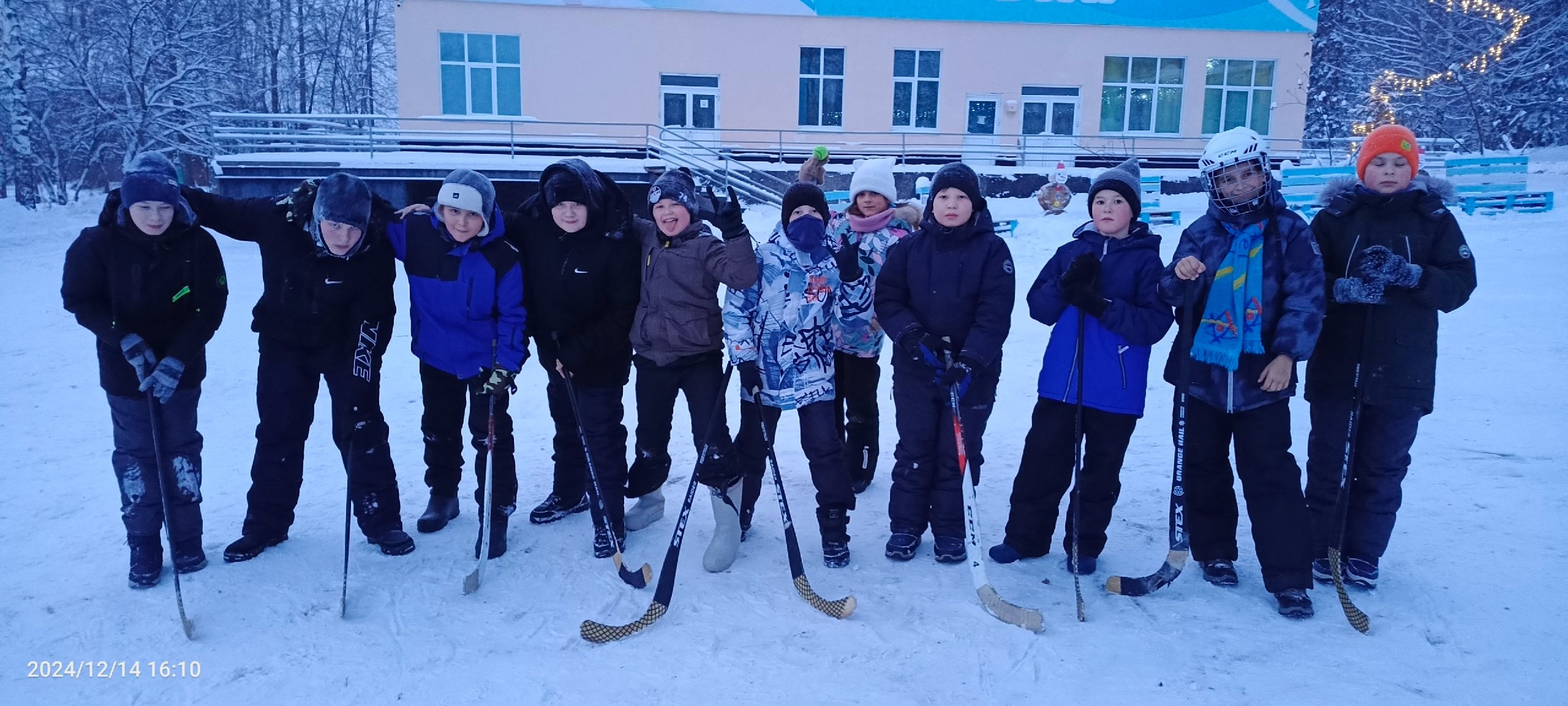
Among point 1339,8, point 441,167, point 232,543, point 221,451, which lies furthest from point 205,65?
point 1339,8

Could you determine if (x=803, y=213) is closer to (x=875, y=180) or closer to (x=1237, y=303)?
(x=875, y=180)

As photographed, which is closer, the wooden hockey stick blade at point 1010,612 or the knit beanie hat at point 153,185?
the wooden hockey stick blade at point 1010,612

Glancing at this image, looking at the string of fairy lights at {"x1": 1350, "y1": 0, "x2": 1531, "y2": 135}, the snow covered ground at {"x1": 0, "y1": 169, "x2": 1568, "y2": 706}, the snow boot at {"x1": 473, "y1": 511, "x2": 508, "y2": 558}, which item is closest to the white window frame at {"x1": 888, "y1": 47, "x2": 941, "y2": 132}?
the string of fairy lights at {"x1": 1350, "y1": 0, "x2": 1531, "y2": 135}

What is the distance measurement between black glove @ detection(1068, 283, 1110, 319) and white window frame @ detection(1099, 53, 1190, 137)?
18.7 m

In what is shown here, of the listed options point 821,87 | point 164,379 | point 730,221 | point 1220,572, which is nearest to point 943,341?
point 730,221

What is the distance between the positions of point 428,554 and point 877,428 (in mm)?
2318

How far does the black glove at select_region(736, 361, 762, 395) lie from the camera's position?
152 inches

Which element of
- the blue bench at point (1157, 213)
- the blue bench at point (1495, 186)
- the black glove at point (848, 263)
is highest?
the blue bench at point (1495, 186)

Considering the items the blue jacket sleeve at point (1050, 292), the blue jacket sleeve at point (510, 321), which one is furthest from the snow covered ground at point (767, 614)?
the blue jacket sleeve at point (1050, 292)

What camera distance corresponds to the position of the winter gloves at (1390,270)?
3.39m

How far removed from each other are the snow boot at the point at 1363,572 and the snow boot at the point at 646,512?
10.1ft

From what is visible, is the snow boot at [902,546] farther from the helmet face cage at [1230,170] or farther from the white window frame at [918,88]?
the white window frame at [918,88]

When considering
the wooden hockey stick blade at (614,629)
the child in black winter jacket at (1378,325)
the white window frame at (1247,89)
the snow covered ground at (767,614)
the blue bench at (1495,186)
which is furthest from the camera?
the white window frame at (1247,89)

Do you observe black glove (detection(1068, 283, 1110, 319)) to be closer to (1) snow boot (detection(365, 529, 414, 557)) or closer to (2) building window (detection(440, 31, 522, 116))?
(1) snow boot (detection(365, 529, 414, 557))
